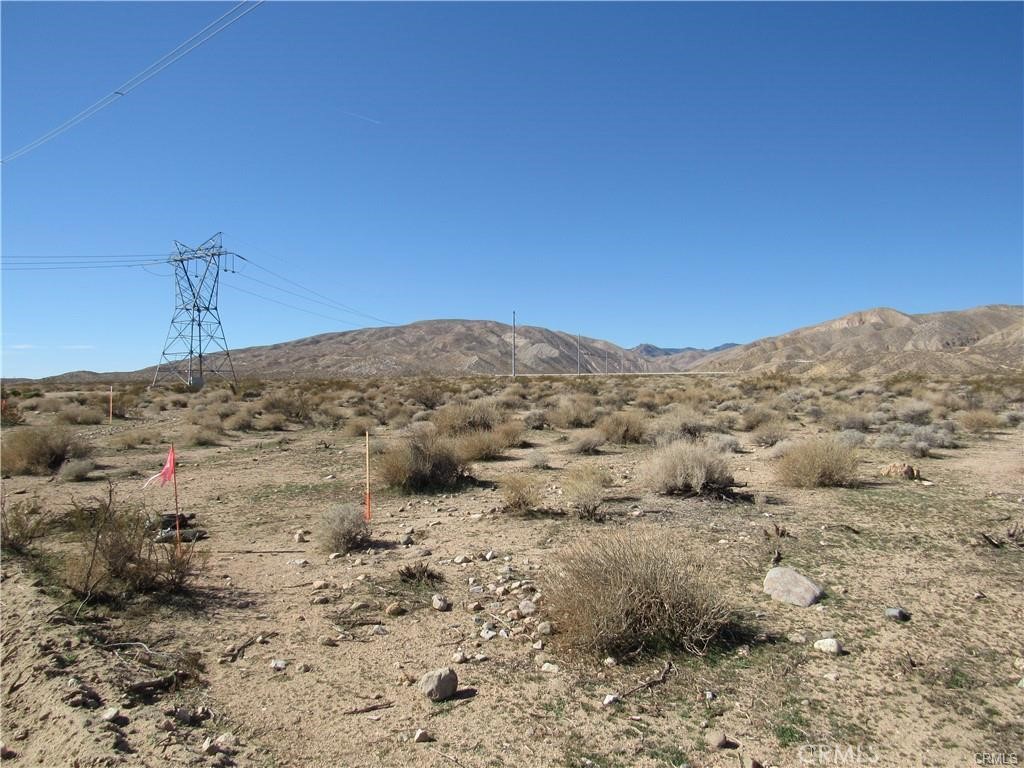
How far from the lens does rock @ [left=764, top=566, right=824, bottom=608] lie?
5.95 metres

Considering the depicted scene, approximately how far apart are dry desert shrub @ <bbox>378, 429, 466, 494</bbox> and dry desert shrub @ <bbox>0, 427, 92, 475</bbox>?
850cm

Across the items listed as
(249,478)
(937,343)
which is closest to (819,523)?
(249,478)

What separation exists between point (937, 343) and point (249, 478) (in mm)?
136246

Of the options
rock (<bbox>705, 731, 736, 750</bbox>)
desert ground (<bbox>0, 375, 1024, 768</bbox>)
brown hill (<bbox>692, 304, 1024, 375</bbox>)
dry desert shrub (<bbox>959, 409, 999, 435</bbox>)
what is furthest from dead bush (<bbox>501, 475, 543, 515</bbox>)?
brown hill (<bbox>692, 304, 1024, 375</bbox>)

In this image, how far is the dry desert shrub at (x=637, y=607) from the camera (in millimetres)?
4938

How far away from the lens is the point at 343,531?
7.82 metres

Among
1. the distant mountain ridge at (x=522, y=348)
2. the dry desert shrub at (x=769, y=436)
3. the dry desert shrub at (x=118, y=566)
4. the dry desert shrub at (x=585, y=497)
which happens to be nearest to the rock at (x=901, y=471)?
the dry desert shrub at (x=769, y=436)

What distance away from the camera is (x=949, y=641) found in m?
5.13

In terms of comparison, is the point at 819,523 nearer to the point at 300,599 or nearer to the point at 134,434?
the point at 300,599

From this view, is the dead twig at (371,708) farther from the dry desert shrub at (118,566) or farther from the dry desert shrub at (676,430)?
the dry desert shrub at (676,430)

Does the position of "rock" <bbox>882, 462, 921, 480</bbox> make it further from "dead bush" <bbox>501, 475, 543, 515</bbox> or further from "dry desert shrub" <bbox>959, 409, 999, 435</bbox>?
"dry desert shrub" <bbox>959, 409, 999, 435</bbox>

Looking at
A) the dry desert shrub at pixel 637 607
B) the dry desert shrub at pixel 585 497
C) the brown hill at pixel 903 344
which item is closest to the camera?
the dry desert shrub at pixel 637 607

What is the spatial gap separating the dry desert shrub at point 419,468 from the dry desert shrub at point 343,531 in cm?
334

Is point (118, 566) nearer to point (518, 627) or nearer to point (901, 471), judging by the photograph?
point (518, 627)
